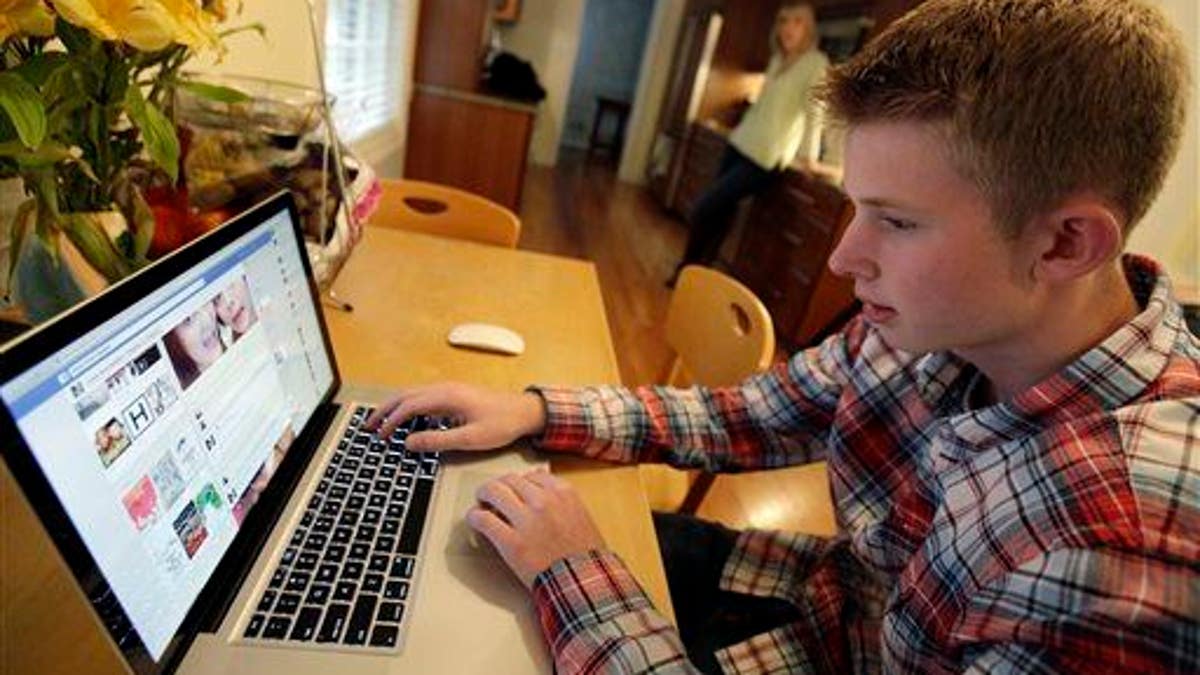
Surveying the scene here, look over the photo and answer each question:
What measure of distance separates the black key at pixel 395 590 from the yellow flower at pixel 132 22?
0.46 meters

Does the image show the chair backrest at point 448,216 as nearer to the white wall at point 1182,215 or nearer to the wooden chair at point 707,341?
the wooden chair at point 707,341

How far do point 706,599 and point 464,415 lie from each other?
428 mm

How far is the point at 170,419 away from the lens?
0.47 m

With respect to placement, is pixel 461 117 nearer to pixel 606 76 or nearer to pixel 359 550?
pixel 359 550

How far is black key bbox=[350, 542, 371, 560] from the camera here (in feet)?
1.91

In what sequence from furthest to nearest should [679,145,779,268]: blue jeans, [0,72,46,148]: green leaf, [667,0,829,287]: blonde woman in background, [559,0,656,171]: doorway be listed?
[559,0,656,171]: doorway, [679,145,779,268]: blue jeans, [667,0,829,287]: blonde woman in background, [0,72,46,148]: green leaf

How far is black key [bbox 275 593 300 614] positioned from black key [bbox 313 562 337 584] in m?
0.02

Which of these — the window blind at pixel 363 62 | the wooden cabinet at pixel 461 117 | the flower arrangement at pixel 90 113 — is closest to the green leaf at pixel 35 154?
the flower arrangement at pixel 90 113

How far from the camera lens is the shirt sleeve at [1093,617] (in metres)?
0.43

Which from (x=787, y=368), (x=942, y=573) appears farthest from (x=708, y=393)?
(x=942, y=573)

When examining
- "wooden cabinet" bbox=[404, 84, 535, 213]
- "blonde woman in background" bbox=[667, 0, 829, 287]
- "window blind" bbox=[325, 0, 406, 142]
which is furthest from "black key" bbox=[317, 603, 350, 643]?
"wooden cabinet" bbox=[404, 84, 535, 213]

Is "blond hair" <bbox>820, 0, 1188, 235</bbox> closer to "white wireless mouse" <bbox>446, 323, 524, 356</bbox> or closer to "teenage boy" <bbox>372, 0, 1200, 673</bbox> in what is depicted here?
"teenage boy" <bbox>372, 0, 1200, 673</bbox>

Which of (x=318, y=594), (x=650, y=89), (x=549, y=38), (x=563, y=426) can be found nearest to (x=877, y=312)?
(x=563, y=426)

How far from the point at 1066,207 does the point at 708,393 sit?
50 cm
